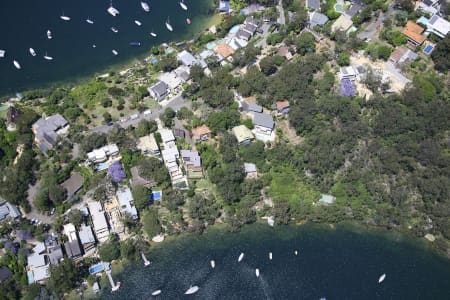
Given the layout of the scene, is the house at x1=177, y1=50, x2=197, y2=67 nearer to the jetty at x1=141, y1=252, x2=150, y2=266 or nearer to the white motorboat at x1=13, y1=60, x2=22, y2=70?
the white motorboat at x1=13, y1=60, x2=22, y2=70

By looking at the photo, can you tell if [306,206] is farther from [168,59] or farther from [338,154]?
[168,59]

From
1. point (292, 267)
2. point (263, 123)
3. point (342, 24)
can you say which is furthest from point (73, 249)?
point (342, 24)

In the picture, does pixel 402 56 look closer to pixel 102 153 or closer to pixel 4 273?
pixel 102 153

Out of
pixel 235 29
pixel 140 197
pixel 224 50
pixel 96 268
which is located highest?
pixel 235 29

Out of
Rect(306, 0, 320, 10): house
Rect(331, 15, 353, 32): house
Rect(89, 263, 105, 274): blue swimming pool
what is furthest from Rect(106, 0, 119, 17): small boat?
Rect(89, 263, 105, 274): blue swimming pool

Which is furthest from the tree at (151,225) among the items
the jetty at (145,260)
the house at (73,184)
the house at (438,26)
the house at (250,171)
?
the house at (438,26)

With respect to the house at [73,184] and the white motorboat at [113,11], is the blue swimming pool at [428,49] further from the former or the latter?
the house at [73,184]
